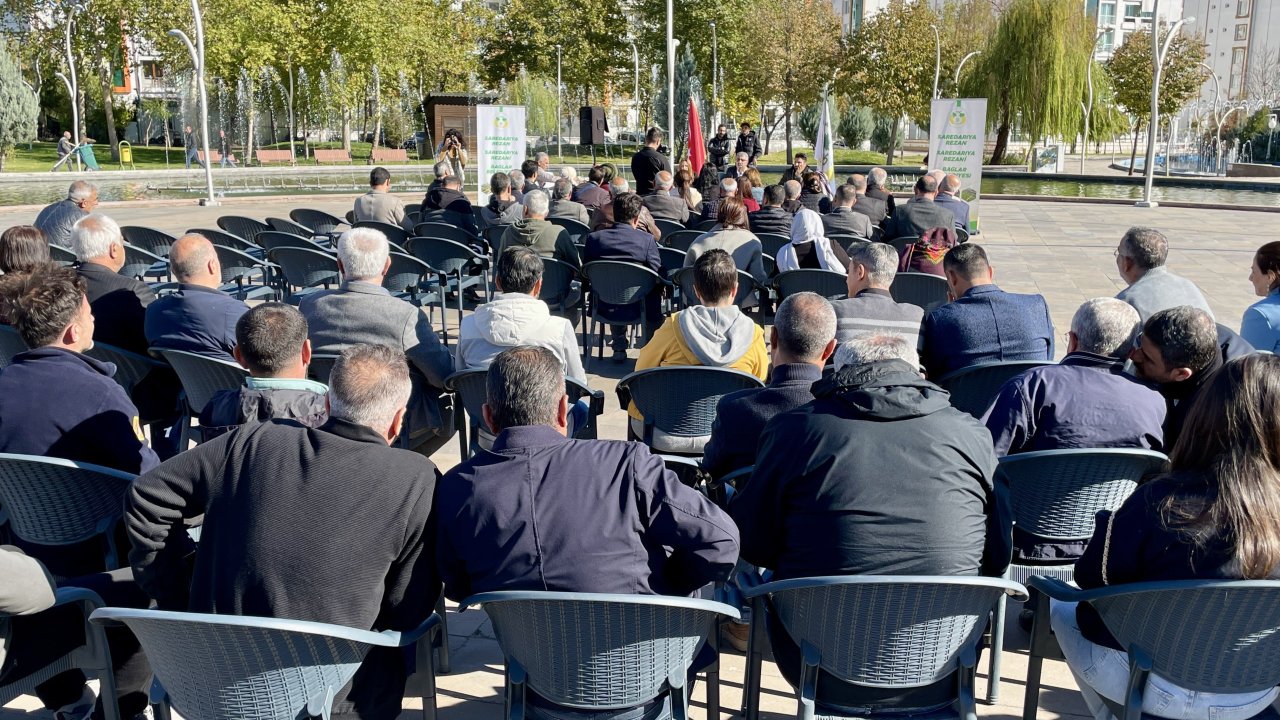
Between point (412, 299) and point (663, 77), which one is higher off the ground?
point (663, 77)

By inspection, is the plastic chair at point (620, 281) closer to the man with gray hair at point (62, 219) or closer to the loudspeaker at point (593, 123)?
the man with gray hair at point (62, 219)

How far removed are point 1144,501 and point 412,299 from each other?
6.44 m

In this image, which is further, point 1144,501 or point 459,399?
point 459,399

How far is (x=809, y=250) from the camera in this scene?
27.3ft

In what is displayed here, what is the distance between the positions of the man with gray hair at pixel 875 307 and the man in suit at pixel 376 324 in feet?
6.54

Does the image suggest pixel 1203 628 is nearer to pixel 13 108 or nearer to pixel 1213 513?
pixel 1213 513

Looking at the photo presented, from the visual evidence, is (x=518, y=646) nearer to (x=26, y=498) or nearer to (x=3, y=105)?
(x=26, y=498)

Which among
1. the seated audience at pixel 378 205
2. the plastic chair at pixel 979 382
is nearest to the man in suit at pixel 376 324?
the plastic chair at pixel 979 382

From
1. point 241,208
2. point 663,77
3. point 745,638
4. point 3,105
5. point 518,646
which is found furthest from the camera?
point 663,77

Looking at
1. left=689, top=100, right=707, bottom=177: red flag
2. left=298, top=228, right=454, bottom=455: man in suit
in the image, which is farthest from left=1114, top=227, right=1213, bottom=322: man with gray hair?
left=689, top=100, right=707, bottom=177: red flag

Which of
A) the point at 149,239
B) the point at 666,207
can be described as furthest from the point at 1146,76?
the point at 149,239

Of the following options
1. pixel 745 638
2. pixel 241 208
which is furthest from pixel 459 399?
pixel 241 208

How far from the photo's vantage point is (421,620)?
9.16 ft

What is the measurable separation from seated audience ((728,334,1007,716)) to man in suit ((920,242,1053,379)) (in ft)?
7.44
